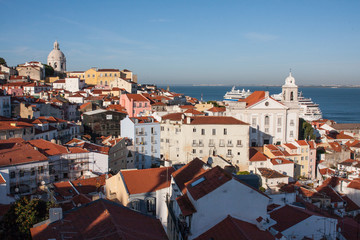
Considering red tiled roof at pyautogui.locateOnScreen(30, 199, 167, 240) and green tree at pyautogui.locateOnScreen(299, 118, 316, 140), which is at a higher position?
red tiled roof at pyautogui.locateOnScreen(30, 199, 167, 240)

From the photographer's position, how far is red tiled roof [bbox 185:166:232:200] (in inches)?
486

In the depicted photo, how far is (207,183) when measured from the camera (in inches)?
512

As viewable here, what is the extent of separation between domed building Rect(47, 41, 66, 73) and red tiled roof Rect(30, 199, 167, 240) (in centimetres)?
9509

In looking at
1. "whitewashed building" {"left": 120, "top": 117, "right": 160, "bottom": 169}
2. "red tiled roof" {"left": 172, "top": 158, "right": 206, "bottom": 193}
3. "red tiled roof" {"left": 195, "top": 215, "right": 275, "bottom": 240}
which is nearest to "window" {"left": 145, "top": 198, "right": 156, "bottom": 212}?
"red tiled roof" {"left": 172, "top": 158, "right": 206, "bottom": 193}

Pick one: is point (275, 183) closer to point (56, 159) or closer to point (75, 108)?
point (56, 159)

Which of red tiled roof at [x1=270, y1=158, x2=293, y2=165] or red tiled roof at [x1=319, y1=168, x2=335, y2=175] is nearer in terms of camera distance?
red tiled roof at [x1=270, y1=158, x2=293, y2=165]

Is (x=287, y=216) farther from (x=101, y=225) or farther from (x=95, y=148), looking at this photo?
(x=95, y=148)

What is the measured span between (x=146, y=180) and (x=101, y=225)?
7.74m

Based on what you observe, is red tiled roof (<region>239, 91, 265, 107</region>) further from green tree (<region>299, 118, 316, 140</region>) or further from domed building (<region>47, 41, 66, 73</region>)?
domed building (<region>47, 41, 66, 73</region>)

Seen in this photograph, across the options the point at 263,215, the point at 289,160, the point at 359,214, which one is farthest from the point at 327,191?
the point at 263,215

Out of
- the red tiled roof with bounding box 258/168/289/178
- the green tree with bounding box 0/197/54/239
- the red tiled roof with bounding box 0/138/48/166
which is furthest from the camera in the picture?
the red tiled roof with bounding box 258/168/289/178

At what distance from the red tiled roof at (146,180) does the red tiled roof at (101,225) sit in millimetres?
4874

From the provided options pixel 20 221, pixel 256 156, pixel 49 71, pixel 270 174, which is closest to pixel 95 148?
pixel 270 174

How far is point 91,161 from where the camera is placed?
27078 mm
